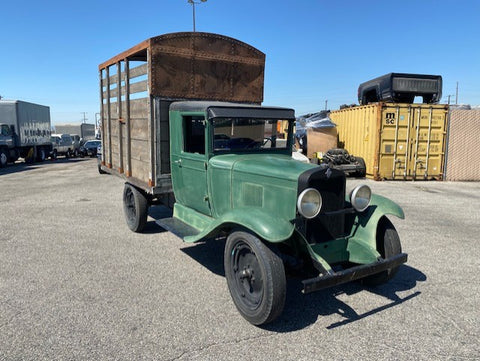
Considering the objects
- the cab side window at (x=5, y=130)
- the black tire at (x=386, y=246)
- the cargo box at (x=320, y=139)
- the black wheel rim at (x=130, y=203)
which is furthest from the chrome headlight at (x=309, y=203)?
the cab side window at (x=5, y=130)

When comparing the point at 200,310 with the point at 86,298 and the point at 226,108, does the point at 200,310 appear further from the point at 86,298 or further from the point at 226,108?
the point at 226,108

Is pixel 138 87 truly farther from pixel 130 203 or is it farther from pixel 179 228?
pixel 179 228

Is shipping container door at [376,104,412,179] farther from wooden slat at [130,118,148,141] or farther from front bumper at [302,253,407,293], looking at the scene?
front bumper at [302,253,407,293]

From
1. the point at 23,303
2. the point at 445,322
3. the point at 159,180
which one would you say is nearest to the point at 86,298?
the point at 23,303

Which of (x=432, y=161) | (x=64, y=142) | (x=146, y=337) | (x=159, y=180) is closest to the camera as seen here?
(x=146, y=337)

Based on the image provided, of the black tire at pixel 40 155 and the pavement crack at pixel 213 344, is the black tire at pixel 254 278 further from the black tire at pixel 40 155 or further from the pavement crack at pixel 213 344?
the black tire at pixel 40 155

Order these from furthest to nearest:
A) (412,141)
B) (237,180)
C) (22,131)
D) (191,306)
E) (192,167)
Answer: (22,131)
(412,141)
(192,167)
(237,180)
(191,306)

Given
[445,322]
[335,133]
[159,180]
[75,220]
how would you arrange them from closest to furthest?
[445,322]
[159,180]
[75,220]
[335,133]

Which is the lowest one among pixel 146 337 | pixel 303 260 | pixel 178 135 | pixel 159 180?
pixel 146 337

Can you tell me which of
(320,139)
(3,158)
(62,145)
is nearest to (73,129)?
(62,145)

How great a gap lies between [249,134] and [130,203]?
2906mm

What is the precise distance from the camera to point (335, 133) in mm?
14352

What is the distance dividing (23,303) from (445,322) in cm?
407

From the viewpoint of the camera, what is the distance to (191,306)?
362cm
